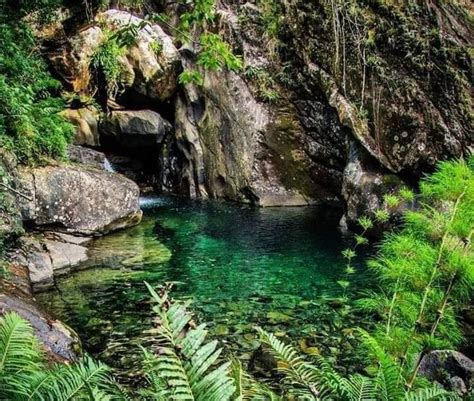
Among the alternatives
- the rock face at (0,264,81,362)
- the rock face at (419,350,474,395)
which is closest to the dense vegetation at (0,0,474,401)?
the rock face at (419,350,474,395)

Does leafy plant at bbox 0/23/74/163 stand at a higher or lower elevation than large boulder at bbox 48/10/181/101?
lower

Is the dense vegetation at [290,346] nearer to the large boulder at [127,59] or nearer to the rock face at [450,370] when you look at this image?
the rock face at [450,370]

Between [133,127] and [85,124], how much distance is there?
1.60m

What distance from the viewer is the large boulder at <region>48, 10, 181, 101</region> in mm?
15461

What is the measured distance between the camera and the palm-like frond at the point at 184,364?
1719 mm

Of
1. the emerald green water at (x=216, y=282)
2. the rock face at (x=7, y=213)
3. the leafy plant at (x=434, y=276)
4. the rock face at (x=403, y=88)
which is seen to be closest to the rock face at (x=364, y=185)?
the rock face at (x=403, y=88)

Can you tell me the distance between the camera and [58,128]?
9.95 meters

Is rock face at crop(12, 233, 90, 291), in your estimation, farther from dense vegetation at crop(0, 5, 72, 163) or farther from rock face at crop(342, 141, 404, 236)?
rock face at crop(342, 141, 404, 236)

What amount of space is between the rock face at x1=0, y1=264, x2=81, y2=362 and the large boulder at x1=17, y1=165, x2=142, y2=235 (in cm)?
353

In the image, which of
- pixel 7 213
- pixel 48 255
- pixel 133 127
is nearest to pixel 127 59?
pixel 133 127

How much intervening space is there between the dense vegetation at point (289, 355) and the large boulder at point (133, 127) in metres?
13.0

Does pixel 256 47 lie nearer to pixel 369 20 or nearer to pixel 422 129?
pixel 369 20

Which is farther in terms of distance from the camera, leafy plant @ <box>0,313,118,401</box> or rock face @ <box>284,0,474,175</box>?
rock face @ <box>284,0,474,175</box>

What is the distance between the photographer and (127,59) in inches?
635
